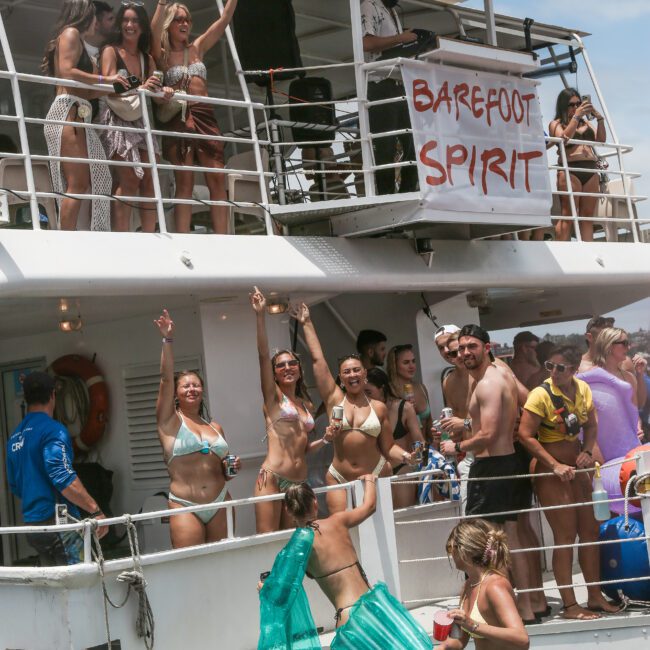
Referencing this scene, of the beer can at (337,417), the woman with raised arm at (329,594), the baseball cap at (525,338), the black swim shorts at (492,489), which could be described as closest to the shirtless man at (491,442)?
the black swim shorts at (492,489)

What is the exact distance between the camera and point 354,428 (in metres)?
8.46

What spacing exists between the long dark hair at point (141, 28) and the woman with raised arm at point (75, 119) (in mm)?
260

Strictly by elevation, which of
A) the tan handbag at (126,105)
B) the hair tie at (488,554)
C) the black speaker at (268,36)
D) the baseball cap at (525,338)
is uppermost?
the black speaker at (268,36)

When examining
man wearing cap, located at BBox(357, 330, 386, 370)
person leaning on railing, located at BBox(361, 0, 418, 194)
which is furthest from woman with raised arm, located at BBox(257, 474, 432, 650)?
person leaning on railing, located at BBox(361, 0, 418, 194)

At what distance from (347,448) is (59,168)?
288cm

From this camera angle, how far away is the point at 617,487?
845 centimetres

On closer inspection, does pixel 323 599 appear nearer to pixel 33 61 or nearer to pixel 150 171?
pixel 150 171

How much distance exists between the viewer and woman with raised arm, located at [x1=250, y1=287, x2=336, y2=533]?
8.14 metres

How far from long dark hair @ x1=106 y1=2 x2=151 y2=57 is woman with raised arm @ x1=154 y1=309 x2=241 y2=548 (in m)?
2.16

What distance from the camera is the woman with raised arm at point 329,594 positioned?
578 centimetres

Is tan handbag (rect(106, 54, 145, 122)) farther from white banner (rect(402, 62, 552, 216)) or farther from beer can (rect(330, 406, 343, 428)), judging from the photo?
beer can (rect(330, 406, 343, 428))

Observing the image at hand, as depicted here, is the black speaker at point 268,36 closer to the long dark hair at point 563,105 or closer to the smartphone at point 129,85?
the smartphone at point 129,85

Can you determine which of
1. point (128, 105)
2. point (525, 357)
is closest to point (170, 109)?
point (128, 105)

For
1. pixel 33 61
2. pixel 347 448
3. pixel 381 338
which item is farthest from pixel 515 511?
pixel 33 61
